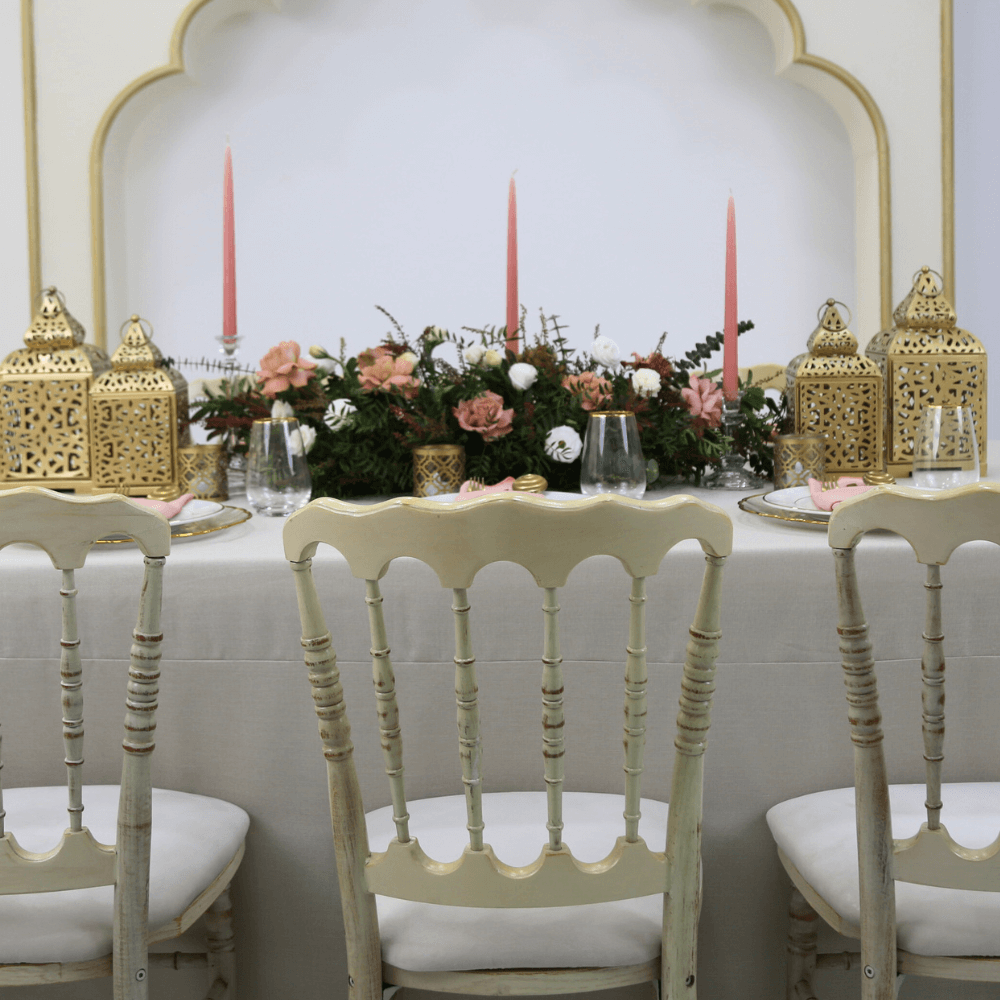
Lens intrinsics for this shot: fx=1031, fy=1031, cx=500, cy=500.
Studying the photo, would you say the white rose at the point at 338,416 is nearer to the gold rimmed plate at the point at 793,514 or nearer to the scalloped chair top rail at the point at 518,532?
the gold rimmed plate at the point at 793,514

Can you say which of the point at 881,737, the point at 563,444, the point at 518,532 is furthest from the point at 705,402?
the point at 518,532

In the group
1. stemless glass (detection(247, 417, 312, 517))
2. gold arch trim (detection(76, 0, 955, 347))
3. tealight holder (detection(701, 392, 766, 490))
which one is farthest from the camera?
gold arch trim (detection(76, 0, 955, 347))

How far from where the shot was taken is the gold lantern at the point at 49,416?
4.76 ft

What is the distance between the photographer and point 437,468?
56.8 inches

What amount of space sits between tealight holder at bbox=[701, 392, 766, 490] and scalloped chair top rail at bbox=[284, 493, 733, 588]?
81 centimetres

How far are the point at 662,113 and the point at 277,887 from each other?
108 inches

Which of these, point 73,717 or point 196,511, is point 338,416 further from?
point 73,717

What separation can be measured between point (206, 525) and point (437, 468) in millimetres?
334

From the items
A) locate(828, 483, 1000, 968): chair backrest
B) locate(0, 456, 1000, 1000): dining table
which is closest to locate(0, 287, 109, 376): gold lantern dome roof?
locate(0, 456, 1000, 1000): dining table

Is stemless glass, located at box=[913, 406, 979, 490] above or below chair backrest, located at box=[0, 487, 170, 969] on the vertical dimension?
above

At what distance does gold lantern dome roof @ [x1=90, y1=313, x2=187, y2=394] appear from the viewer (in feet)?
4.76

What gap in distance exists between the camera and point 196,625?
114 centimetres

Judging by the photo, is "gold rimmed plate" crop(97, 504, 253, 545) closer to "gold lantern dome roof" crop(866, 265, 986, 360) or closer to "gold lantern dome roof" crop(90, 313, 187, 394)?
"gold lantern dome roof" crop(90, 313, 187, 394)

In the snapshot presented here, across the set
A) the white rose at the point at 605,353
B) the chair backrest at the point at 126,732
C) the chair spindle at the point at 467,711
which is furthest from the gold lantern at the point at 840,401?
the chair backrest at the point at 126,732
